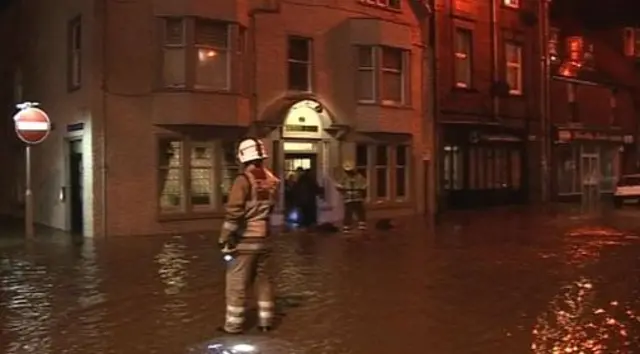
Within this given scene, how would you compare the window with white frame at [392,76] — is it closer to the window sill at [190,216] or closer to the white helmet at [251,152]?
the window sill at [190,216]

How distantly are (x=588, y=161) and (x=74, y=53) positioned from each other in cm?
2668

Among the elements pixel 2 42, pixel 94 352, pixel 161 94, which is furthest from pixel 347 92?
pixel 94 352

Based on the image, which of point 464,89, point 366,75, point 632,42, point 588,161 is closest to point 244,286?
point 366,75

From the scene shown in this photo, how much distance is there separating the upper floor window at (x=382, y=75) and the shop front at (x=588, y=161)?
41.7 feet

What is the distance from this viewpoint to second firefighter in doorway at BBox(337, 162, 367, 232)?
897 inches

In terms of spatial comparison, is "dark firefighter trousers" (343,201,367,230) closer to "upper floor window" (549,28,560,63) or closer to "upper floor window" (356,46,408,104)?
"upper floor window" (356,46,408,104)

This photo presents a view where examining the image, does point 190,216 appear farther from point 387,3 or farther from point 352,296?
point 352,296

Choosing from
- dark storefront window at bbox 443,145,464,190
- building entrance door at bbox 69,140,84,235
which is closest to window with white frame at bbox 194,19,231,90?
building entrance door at bbox 69,140,84,235

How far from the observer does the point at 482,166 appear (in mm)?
34531

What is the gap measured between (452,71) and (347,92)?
725 centimetres

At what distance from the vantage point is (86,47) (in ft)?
73.8

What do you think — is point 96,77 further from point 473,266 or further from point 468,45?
point 468,45

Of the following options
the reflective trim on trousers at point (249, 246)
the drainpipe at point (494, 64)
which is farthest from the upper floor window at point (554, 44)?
the reflective trim on trousers at point (249, 246)

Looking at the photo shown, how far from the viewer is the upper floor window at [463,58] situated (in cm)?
3305
